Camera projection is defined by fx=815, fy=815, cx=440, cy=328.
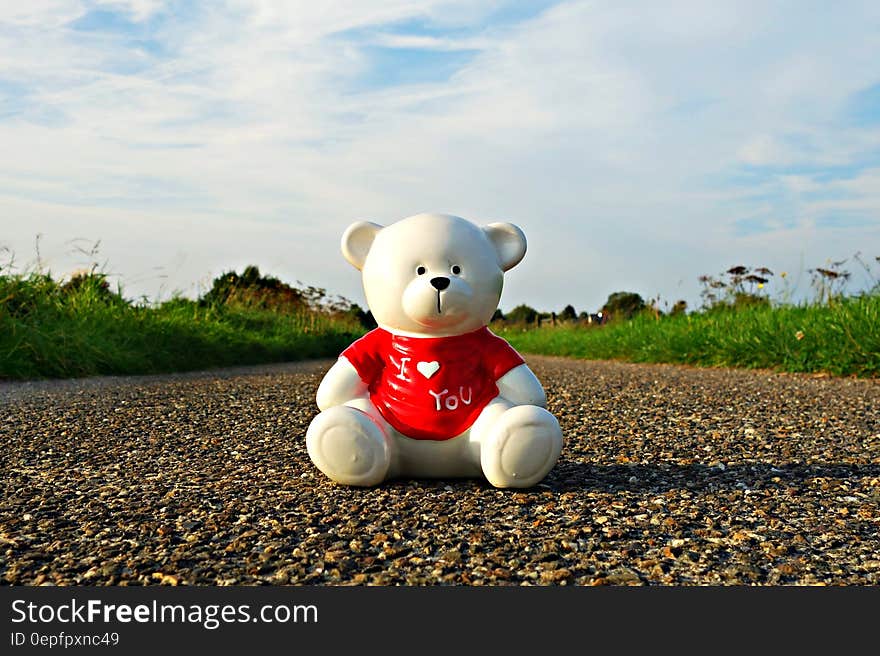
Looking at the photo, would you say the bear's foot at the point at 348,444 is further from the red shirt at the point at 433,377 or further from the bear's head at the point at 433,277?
the bear's head at the point at 433,277

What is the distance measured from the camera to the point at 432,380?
3342mm

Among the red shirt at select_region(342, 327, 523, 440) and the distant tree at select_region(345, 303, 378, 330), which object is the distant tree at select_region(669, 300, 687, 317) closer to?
the distant tree at select_region(345, 303, 378, 330)

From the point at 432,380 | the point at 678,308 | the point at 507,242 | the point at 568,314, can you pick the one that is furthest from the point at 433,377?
the point at 568,314

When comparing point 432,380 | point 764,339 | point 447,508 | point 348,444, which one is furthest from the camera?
point 764,339

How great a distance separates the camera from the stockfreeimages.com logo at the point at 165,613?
6.57 ft

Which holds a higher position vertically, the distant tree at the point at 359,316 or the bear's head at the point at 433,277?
the distant tree at the point at 359,316

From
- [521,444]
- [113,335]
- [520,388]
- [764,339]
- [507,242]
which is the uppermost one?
[507,242]

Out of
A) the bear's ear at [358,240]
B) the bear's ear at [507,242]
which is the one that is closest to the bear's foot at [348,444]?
the bear's ear at [358,240]

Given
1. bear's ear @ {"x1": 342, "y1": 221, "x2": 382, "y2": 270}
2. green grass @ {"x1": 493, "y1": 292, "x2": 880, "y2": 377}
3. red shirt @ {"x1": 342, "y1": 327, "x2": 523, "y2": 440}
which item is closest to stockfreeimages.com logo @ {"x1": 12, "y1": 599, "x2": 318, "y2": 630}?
red shirt @ {"x1": 342, "y1": 327, "x2": 523, "y2": 440}

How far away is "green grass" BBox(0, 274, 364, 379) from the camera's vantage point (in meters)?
8.65

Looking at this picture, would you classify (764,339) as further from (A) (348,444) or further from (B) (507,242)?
(A) (348,444)

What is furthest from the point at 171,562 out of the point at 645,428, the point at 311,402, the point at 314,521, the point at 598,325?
the point at 598,325

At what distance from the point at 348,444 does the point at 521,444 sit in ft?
2.17

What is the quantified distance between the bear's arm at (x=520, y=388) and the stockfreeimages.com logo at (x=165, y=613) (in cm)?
151
